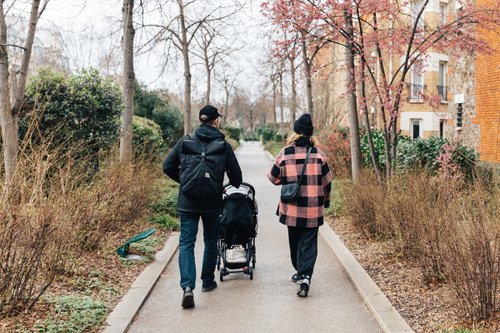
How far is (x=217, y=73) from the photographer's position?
99.5ft

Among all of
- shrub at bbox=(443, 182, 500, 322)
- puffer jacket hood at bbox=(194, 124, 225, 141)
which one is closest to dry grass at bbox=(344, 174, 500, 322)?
shrub at bbox=(443, 182, 500, 322)

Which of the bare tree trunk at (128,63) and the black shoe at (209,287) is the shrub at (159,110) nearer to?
the bare tree trunk at (128,63)

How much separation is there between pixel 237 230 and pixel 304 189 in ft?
3.62

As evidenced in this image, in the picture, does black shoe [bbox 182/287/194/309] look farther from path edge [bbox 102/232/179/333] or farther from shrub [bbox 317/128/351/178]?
shrub [bbox 317/128/351/178]

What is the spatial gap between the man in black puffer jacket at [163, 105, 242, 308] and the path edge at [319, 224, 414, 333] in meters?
1.90

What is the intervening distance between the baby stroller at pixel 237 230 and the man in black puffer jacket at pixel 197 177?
542 mm

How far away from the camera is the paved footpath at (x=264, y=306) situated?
5.17 metres

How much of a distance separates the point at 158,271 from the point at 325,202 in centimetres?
240

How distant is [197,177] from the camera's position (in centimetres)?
572

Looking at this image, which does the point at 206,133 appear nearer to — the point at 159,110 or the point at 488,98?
the point at 488,98

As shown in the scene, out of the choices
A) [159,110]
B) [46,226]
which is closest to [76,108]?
[46,226]

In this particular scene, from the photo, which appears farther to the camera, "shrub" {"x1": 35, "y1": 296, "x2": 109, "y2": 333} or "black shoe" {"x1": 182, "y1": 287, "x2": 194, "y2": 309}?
"black shoe" {"x1": 182, "y1": 287, "x2": 194, "y2": 309}

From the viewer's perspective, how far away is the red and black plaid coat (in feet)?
20.3

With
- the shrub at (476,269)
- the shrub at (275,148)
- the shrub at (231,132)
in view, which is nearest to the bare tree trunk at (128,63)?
the shrub at (476,269)
